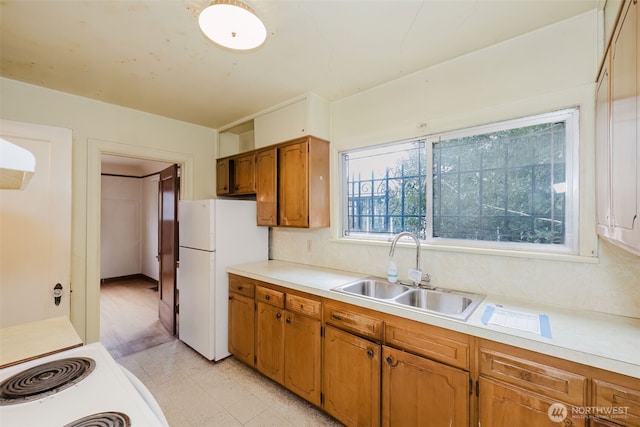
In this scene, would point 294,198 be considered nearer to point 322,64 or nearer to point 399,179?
point 399,179

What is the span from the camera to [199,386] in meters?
2.40

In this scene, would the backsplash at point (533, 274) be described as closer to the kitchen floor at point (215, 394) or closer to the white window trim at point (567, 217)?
the white window trim at point (567, 217)

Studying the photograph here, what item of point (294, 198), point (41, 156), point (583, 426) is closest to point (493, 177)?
point (583, 426)

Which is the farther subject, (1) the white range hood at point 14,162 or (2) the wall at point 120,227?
(2) the wall at point 120,227

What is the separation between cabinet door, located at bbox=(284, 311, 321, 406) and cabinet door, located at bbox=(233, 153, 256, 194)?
1513 millimetres

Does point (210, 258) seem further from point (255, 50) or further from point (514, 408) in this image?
point (514, 408)

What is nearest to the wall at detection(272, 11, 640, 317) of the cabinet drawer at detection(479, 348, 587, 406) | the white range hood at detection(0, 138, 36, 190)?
the cabinet drawer at detection(479, 348, 587, 406)

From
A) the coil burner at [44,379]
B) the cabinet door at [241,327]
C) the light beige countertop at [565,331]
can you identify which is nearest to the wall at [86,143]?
the cabinet door at [241,327]

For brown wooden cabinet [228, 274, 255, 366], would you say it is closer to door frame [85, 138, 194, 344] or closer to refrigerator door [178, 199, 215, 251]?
refrigerator door [178, 199, 215, 251]

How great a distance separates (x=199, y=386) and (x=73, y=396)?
5.43 feet

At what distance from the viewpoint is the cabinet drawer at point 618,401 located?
106 cm

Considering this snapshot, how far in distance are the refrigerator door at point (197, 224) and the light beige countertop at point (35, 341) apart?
1274mm

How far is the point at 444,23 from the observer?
1660mm

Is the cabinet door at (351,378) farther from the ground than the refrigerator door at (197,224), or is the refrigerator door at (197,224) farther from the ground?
the refrigerator door at (197,224)
